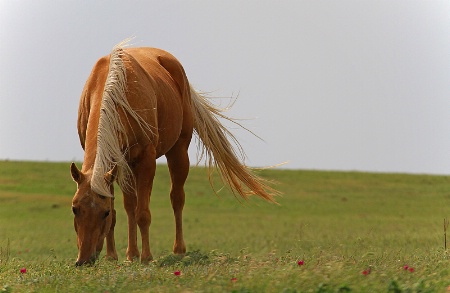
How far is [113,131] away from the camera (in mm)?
10094

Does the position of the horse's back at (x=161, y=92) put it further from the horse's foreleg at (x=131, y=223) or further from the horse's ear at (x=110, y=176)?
the horse's ear at (x=110, y=176)

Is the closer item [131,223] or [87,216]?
[87,216]

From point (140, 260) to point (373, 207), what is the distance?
19.9 meters

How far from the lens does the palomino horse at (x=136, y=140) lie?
9477 mm

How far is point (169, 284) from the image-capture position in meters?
7.77

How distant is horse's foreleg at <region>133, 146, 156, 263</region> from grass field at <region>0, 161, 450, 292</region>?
39cm

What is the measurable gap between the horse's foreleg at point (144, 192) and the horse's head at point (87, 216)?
4.32 ft

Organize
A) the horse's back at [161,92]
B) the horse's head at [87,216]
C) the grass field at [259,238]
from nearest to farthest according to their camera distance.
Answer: the grass field at [259,238] < the horse's head at [87,216] < the horse's back at [161,92]

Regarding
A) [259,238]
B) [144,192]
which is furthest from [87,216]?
[259,238]

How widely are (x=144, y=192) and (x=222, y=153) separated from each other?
118 inches

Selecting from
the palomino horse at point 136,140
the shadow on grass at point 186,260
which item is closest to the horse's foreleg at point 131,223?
the palomino horse at point 136,140

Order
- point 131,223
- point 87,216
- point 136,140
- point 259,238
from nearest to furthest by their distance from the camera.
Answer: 1. point 87,216
2. point 136,140
3. point 131,223
4. point 259,238

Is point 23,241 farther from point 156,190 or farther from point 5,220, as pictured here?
point 156,190

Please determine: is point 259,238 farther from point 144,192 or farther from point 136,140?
point 136,140
